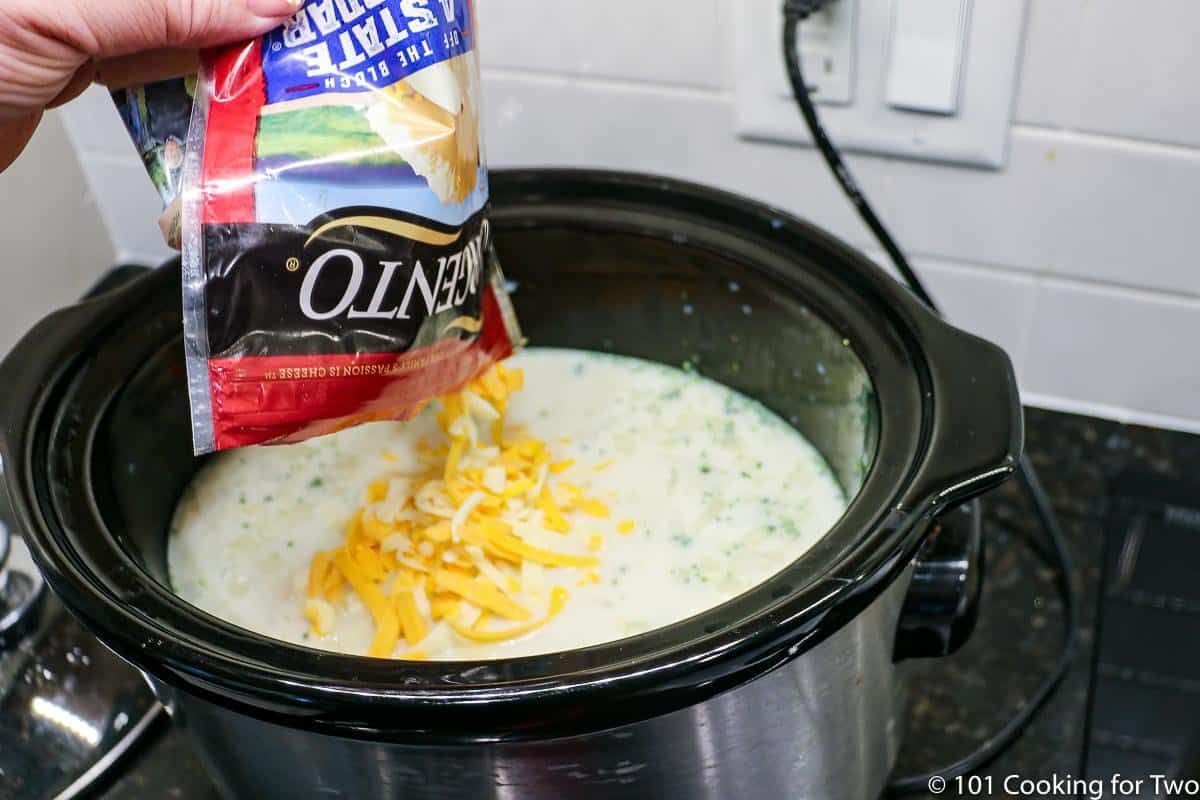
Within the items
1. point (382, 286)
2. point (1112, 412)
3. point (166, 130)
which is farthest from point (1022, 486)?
point (166, 130)

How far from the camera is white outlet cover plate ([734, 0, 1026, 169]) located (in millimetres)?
849

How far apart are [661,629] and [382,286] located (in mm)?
221

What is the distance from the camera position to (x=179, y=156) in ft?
2.04

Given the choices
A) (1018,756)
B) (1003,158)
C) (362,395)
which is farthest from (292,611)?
(1003,158)

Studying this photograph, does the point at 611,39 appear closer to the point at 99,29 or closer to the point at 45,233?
the point at 99,29

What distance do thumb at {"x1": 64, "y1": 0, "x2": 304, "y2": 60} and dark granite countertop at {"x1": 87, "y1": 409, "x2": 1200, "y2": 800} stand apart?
0.48 metres

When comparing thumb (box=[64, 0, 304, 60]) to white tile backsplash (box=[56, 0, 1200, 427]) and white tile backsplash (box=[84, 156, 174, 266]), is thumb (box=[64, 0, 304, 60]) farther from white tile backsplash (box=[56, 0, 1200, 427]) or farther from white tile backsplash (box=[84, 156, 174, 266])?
white tile backsplash (box=[84, 156, 174, 266])

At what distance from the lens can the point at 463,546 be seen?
0.77m

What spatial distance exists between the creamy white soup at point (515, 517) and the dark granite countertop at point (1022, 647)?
133mm

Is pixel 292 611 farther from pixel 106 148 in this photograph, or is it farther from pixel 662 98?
pixel 106 148

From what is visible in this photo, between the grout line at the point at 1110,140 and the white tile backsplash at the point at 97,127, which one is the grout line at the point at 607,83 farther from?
the white tile backsplash at the point at 97,127

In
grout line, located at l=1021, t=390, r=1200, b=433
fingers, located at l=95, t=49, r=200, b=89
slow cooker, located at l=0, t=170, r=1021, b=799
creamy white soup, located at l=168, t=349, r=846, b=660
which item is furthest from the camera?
grout line, located at l=1021, t=390, r=1200, b=433

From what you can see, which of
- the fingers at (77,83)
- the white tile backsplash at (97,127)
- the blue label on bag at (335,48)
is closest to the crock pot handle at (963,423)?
the blue label on bag at (335,48)

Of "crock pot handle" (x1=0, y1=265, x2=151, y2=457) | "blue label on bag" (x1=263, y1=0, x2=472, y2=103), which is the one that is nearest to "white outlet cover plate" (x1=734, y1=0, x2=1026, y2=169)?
"blue label on bag" (x1=263, y1=0, x2=472, y2=103)
